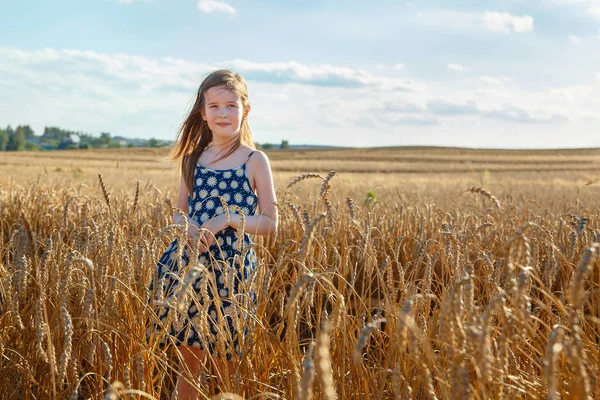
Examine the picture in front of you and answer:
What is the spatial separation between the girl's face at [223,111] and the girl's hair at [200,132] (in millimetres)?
33

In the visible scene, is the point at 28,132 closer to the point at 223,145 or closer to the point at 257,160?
the point at 223,145

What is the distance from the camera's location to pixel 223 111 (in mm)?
2713

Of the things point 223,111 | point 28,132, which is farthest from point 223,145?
point 28,132

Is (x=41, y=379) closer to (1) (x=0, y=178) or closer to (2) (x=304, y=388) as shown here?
(2) (x=304, y=388)

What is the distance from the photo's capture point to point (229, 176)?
278 cm

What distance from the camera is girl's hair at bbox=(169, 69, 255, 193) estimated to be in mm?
2797

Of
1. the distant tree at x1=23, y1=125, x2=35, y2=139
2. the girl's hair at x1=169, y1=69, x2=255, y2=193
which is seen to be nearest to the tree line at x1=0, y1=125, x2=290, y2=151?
the distant tree at x1=23, y1=125, x2=35, y2=139

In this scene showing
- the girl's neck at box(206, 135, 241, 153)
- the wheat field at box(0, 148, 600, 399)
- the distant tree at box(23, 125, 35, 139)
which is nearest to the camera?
the wheat field at box(0, 148, 600, 399)

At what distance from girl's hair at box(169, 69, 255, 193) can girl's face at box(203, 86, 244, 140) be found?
3 cm

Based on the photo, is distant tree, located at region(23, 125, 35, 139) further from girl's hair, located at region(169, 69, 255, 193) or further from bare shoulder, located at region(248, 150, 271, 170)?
bare shoulder, located at region(248, 150, 271, 170)

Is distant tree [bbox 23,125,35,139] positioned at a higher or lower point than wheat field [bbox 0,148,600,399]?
higher

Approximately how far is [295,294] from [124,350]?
51.4 inches

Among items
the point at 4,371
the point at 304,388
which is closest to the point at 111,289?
the point at 4,371

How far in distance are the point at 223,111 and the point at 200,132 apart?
0.40 meters
